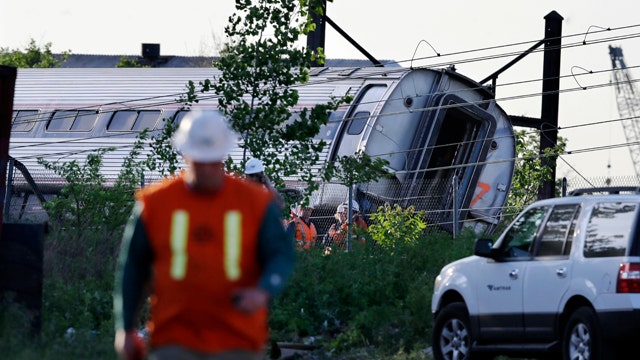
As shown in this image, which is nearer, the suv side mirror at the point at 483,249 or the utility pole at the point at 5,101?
the suv side mirror at the point at 483,249

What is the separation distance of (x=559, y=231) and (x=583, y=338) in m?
1.09

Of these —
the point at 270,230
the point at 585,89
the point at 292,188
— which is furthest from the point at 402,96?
the point at 270,230

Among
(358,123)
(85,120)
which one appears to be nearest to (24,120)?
(85,120)

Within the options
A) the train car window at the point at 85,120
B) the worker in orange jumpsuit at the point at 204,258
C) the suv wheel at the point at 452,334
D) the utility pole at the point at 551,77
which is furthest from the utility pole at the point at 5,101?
the train car window at the point at 85,120

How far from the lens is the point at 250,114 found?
18.9 meters

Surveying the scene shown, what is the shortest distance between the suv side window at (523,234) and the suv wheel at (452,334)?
2.91 ft

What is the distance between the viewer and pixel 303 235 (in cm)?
2066

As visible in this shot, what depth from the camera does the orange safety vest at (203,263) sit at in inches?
233

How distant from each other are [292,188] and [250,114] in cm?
254

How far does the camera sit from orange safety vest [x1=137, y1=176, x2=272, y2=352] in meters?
5.93

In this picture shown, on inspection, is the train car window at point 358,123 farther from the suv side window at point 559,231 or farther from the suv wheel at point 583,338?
the suv wheel at point 583,338

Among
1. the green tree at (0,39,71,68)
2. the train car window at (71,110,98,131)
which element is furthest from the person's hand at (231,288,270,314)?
the green tree at (0,39,71,68)

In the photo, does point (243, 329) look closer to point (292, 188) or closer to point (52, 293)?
point (52, 293)

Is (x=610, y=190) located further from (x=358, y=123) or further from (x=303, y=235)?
(x=358, y=123)
